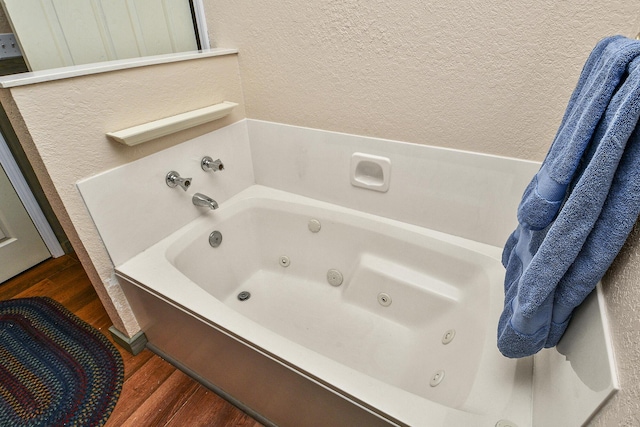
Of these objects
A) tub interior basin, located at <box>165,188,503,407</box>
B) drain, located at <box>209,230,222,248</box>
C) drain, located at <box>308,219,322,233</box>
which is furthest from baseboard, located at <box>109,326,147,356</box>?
drain, located at <box>308,219,322,233</box>

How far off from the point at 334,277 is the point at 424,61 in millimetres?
1025

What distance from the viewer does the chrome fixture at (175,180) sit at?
131 cm

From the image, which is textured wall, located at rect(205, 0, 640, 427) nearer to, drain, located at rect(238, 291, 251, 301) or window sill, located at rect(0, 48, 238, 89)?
window sill, located at rect(0, 48, 238, 89)

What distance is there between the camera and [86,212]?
1.10 m

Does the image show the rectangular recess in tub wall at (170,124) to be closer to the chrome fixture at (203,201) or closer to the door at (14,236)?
the chrome fixture at (203,201)

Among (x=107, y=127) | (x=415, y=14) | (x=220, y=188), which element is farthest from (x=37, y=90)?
(x=415, y=14)

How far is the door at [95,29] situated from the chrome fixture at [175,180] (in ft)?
1.61

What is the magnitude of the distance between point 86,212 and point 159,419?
80 centimetres

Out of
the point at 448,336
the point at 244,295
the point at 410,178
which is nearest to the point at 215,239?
the point at 244,295

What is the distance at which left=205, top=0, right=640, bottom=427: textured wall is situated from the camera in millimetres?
910

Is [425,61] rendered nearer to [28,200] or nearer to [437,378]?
[437,378]

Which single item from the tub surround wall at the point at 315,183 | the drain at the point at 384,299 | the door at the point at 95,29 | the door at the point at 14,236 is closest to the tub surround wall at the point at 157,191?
the tub surround wall at the point at 315,183

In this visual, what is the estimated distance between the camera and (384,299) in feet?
4.74

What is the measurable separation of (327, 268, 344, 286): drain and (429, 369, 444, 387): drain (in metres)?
0.63
